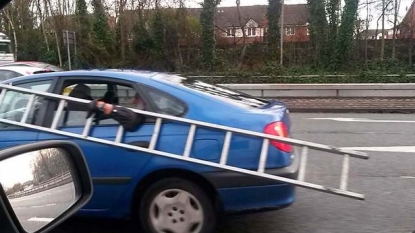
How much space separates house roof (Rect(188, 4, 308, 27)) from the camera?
35.6 metres

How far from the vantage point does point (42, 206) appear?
76.4 inches

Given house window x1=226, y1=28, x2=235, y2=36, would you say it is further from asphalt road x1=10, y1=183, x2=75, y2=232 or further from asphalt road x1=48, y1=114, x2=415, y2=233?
asphalt road x1=10, y1=183, x2=75, y2=232

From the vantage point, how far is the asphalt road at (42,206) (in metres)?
1.77

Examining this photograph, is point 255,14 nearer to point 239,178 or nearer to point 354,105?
point 354,105

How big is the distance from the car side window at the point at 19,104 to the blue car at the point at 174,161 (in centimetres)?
2

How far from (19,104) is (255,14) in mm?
34814

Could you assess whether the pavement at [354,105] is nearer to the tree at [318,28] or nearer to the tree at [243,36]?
the tree at [318,28]

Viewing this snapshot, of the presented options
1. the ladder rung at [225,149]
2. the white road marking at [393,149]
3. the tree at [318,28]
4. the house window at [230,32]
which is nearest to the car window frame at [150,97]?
the ladder rung at [225,149]

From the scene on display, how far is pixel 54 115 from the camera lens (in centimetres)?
440

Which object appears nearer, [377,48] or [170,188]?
[170,188]

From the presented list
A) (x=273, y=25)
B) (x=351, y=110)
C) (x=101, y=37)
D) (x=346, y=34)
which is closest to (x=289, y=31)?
(x=273, y=25)

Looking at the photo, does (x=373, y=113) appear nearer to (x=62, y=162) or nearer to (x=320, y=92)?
(x=320, y=92)

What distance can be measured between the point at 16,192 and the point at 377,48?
33.7 meters

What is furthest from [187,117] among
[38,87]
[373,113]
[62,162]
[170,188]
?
[373,113]
